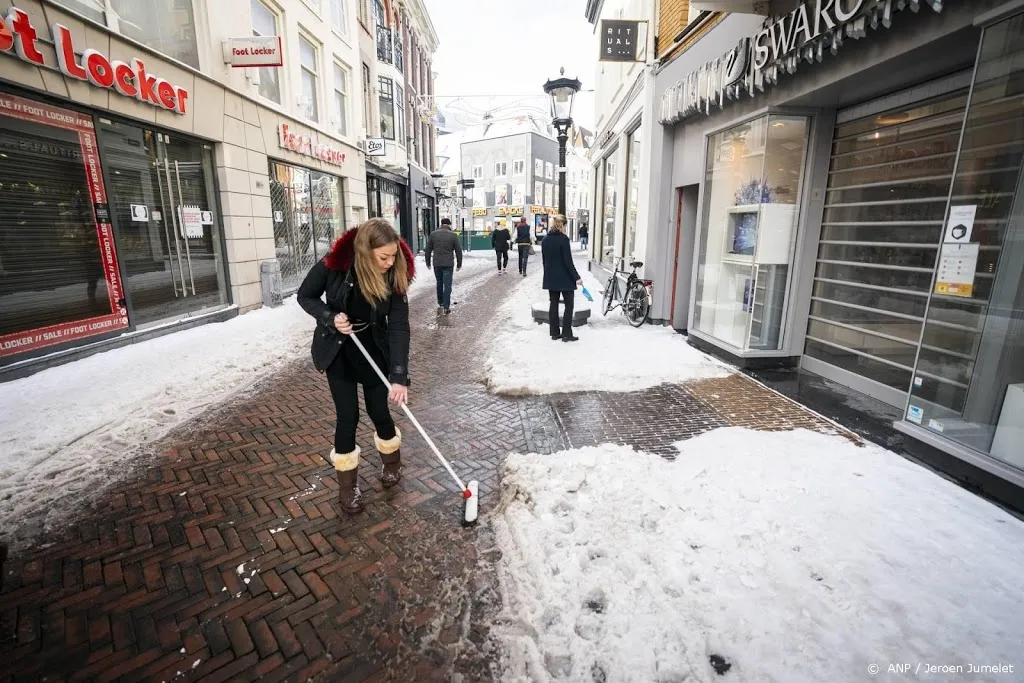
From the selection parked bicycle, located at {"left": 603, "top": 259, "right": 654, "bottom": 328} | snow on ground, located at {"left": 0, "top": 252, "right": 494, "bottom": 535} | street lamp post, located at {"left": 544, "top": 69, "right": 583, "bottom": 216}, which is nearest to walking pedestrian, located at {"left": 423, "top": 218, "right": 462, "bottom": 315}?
street lamp post, located at {"left": 544, "top": 69, "right": 583, "bottom": 216}

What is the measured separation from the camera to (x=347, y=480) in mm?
3365

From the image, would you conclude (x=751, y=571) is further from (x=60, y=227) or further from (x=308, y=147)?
→ (x=308, y=147)

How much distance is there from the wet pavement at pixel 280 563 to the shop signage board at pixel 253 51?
7.41 metres

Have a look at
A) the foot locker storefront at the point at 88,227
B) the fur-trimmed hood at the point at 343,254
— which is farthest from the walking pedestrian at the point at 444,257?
the fur-trimmed hood at the point at 343,254

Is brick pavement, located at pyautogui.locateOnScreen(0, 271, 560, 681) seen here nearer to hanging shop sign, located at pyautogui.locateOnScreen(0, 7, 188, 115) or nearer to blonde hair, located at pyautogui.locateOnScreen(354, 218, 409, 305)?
blonde hair, located at pyautogui.locateOnScreen(354, 218, 409, 305)

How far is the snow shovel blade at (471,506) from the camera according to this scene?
3.18 metres

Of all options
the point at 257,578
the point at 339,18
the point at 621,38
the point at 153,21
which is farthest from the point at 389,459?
the point at 339,18

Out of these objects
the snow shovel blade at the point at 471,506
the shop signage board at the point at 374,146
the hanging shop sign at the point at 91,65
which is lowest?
the snow shovel blade at the point at 471,506

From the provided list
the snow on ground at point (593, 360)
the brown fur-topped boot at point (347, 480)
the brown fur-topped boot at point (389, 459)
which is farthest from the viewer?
the snow on ground at point (593, 360)

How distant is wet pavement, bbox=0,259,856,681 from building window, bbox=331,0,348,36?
14102mm

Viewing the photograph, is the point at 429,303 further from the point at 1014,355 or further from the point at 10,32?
the point at 1014,355

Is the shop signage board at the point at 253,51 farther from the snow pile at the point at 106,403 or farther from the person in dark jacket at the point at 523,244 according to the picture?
the person in dark jacket at the point at 523,244

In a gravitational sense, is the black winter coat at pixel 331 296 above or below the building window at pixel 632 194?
below

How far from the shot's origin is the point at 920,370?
4.02 meters
